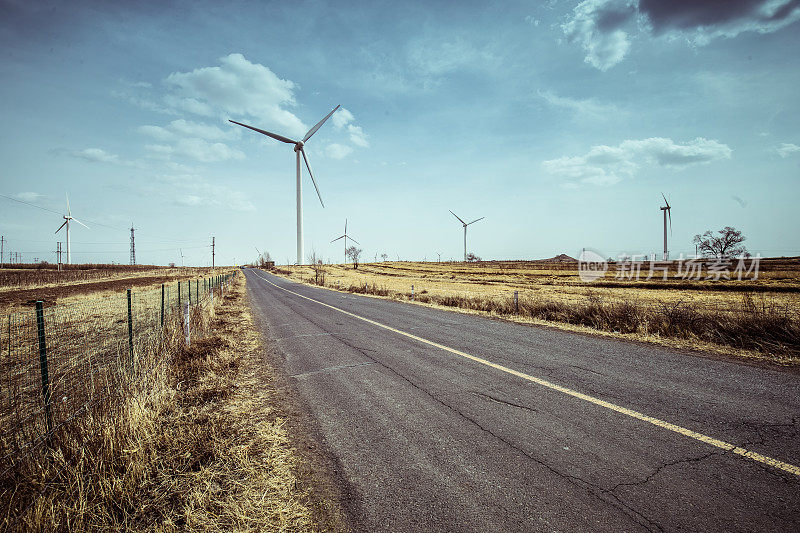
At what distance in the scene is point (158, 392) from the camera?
15.0ft

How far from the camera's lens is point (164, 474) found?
9.68 feet

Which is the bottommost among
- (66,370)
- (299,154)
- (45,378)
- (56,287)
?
(66,370)

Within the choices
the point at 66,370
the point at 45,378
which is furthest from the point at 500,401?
the point at 66,370

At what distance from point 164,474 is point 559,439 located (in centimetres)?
387

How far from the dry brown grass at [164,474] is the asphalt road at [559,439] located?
25.1 inches

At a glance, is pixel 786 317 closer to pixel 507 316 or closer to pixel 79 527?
pixel 507 316

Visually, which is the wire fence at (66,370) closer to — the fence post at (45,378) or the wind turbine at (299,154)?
the fence post at (45,378)

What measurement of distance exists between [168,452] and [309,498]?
164cm

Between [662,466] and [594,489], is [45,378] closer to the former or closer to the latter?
[594,489]

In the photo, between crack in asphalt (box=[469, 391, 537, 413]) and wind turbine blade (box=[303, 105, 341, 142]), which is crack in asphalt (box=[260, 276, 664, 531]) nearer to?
crack in asphalt (box=[469, 391, 537, 413])

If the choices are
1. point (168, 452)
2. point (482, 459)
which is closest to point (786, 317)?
point (482, 459)

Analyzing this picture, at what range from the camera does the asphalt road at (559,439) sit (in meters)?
2.54

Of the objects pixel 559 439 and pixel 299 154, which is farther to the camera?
pixel 299 154

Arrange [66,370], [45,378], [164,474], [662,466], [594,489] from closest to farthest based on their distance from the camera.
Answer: [594,489] < [164,474] < [662,466] < [45,378] < [66,370]
